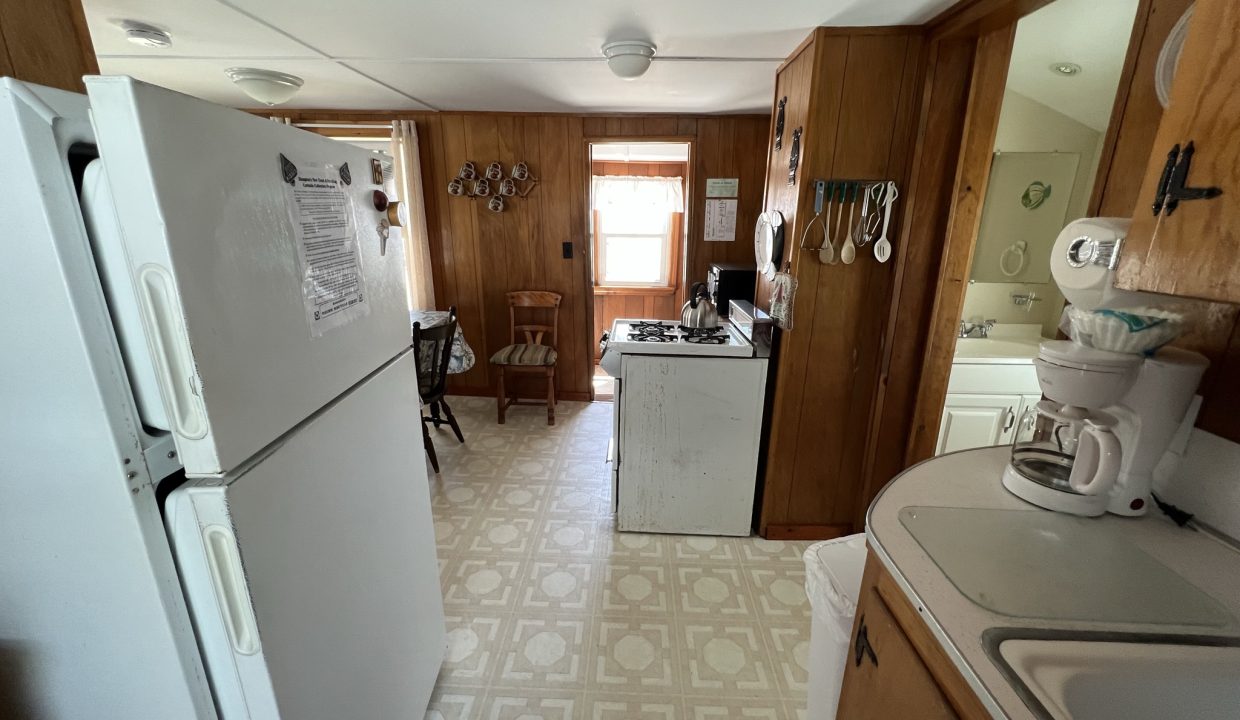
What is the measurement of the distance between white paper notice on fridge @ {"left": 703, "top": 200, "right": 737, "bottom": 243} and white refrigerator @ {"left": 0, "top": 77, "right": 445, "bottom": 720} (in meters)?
3.06

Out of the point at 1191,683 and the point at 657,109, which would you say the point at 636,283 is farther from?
the point at 1191,683

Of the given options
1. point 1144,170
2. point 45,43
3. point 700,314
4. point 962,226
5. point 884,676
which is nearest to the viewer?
point 45,43

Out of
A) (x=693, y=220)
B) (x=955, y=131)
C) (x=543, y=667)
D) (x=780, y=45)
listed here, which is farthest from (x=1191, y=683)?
(x=693, y=220)

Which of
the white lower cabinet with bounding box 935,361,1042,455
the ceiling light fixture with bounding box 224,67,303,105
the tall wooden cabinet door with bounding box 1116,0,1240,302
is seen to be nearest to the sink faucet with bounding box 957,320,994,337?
the white lower cabinet with bounding box 935,361,1042,455

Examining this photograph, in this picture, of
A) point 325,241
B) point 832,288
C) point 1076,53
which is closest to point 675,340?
point 832,288

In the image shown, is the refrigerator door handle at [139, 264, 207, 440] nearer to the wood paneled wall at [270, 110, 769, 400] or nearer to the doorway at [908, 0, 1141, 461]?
the doorway at [908, 0, 1141, 461]

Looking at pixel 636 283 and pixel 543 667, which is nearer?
pixel 543 667

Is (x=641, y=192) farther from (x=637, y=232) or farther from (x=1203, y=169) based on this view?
(x=1203, y=169)

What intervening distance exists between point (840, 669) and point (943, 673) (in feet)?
1.62

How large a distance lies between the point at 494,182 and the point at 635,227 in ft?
5.70

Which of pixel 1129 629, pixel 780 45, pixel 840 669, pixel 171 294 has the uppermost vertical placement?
A: pixel 780 45

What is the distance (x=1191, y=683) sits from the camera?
67 centimetres

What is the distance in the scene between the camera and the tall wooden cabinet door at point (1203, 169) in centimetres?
63

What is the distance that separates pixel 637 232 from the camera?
495 cm
